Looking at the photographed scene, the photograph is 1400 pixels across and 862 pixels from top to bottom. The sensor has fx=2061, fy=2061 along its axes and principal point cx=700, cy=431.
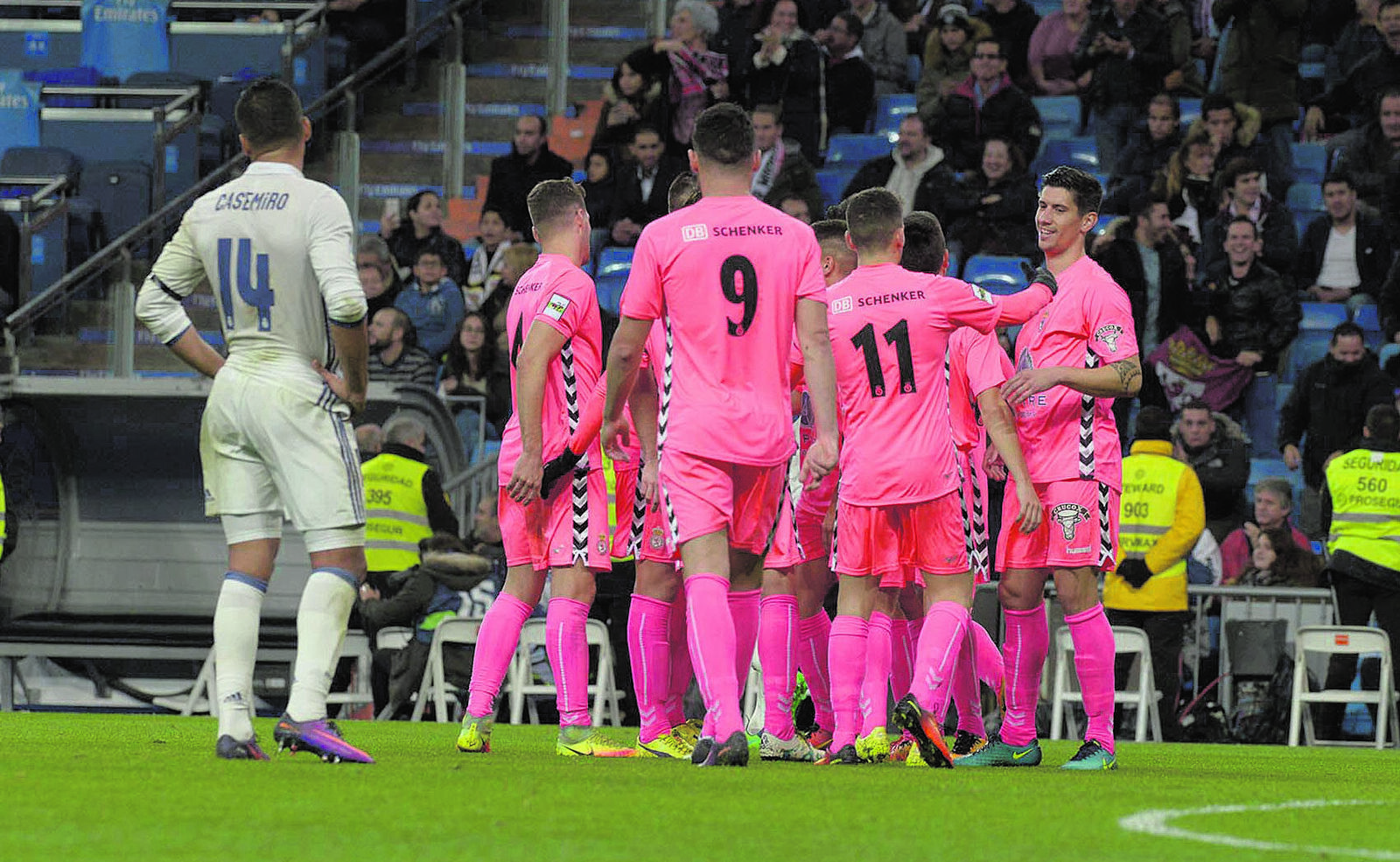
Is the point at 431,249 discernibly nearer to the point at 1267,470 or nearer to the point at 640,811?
the point at 1267,470

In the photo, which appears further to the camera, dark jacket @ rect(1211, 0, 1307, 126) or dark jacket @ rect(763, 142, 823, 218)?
dark jacket @ rect(1211, 0, 1307, 126)

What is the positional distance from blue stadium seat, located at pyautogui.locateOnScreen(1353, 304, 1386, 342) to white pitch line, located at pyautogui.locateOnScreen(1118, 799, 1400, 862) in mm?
10307

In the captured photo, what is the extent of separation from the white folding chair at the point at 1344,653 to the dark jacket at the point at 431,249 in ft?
26.2

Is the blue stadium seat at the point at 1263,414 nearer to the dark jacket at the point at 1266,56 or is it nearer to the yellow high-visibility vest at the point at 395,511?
the dark jacket at the point at 1266,56

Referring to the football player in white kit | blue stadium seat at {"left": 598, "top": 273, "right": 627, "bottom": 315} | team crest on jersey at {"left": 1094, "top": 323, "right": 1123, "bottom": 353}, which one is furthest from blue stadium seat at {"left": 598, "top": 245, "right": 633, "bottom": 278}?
the football player in white kit

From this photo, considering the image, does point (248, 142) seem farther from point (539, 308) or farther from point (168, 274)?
point (539, 308)

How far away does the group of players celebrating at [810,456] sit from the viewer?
22.6 feet

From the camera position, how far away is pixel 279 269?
656 cm

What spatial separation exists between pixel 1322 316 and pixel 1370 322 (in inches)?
14.5

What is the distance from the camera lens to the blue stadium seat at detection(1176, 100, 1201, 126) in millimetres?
18062

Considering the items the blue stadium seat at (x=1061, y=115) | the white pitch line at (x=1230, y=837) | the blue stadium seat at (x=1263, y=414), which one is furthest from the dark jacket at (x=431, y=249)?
the white pitch line at (x=1230, y=837)

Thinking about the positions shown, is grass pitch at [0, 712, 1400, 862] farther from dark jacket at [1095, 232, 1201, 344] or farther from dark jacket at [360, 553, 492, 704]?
dark jacket at [1095, 232, 1201, 344]

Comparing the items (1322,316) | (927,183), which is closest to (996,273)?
(927,183)

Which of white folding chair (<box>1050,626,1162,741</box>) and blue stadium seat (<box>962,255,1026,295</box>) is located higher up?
blue stadium seat (<box>962,255,1026,295</box>)
